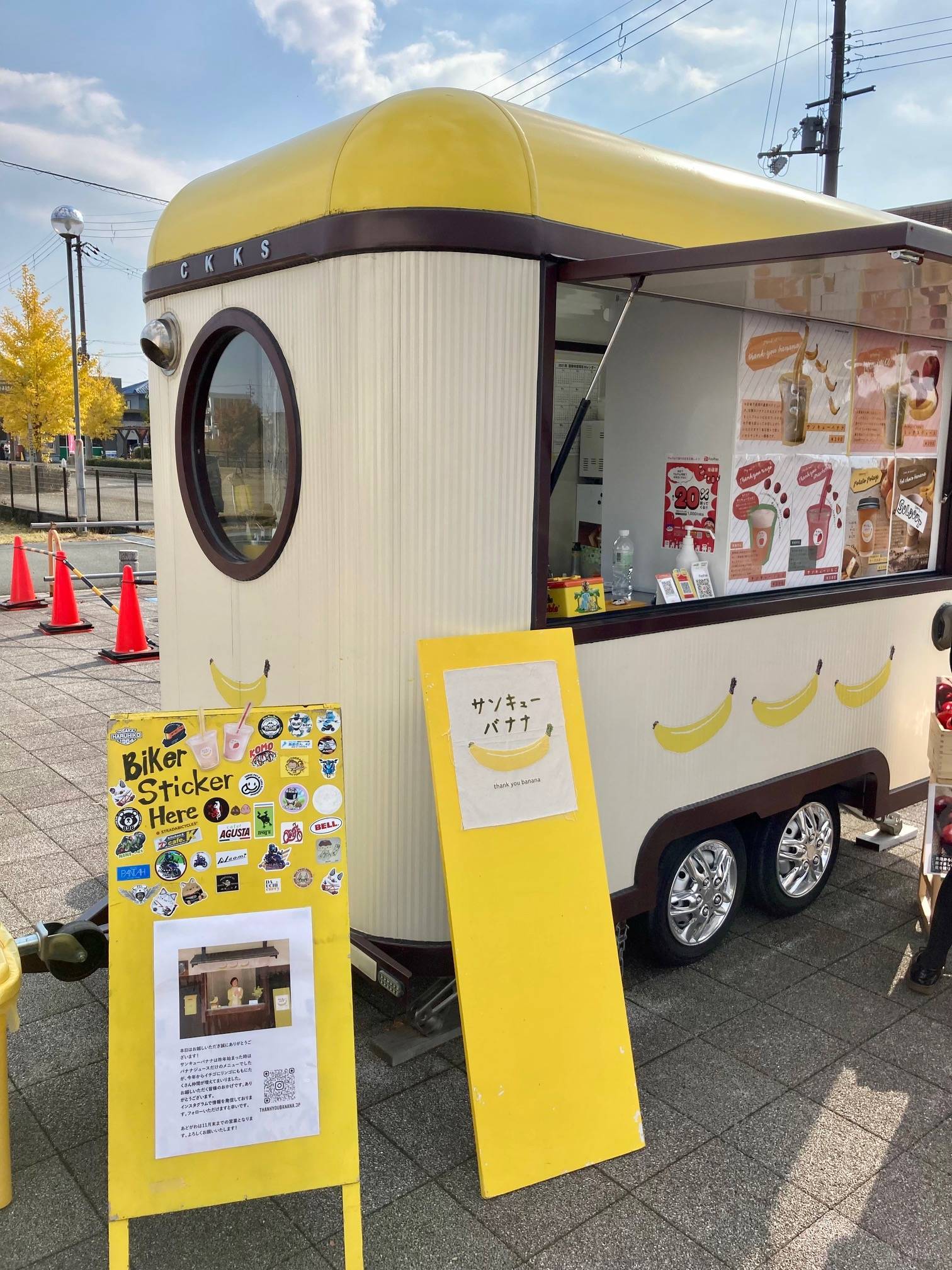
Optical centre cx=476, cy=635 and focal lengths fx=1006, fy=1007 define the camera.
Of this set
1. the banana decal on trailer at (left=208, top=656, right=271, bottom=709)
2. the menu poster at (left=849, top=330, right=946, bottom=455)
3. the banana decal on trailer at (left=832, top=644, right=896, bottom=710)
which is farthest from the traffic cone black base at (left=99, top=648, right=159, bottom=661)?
the menu poster at (left=849, top=330, right=946, bottom=455)

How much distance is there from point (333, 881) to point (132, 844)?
49 cm

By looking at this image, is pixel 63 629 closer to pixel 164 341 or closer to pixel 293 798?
pixel 164 341

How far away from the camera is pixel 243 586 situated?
12.1 feet

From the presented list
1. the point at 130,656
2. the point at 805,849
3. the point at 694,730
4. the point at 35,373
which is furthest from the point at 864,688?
the point at 35,373

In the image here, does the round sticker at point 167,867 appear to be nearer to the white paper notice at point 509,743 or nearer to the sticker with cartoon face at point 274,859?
the sticker with cartoon face at point 274,859

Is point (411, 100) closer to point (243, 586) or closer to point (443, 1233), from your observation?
point (243, 586)

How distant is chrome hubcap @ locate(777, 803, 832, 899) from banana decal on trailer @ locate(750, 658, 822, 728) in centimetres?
49

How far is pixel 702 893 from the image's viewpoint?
398cm

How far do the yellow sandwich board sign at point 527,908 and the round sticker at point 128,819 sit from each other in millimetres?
862

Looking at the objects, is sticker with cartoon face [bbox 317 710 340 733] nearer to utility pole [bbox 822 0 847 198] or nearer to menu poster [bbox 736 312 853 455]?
menu poster [bbox 736 312 853 455]

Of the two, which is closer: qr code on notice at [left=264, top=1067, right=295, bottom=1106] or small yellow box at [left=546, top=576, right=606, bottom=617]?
qr code on notice at [left=264, top=1067, right=295, bottom=1106]

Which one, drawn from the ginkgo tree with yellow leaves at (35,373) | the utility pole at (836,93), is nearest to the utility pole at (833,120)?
the utility pole at (836,93)

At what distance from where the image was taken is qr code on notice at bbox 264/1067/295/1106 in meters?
2.40

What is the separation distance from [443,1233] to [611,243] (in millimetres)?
2907
